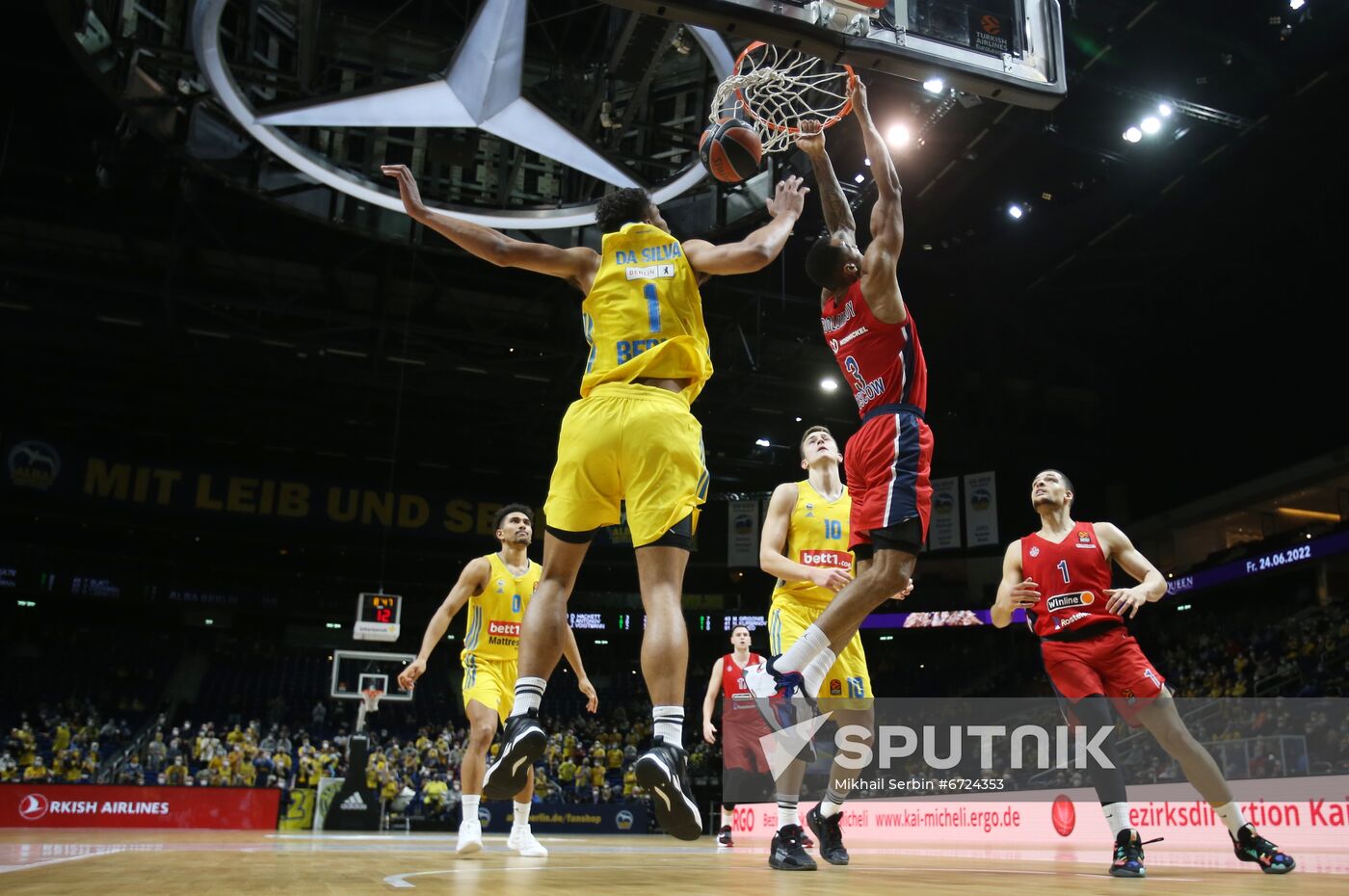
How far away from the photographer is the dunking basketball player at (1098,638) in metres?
5.36

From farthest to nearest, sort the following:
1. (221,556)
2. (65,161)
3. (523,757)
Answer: (221,556) < (65,161) < (523,757)

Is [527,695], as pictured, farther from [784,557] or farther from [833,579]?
[784,557]

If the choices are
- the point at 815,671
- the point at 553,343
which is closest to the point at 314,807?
the point at 553,343

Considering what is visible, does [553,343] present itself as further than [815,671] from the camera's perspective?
Yes

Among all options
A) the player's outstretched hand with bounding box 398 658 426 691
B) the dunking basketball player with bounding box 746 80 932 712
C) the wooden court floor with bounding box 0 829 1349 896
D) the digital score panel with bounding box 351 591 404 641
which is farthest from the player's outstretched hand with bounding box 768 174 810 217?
the digital score panel with bounding box 351 591 404 641

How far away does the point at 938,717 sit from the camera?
26.1 m

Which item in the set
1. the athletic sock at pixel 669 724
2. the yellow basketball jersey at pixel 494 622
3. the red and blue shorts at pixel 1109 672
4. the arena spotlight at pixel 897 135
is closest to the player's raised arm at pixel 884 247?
the red and blue shorts at pixel 1109 672

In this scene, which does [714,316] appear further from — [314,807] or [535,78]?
[314,807]

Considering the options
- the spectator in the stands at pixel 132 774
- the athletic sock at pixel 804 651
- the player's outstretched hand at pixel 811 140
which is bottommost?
the spectator in the stands at pixel 132 774

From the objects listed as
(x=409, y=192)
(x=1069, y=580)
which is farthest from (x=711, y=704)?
(x=409, y=192)

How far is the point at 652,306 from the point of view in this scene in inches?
155

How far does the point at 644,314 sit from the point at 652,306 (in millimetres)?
45

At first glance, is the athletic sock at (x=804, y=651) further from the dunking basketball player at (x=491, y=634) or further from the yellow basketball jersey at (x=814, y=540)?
the dunking basketball player at (x=491, y=634)

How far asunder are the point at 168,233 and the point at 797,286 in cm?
1112
